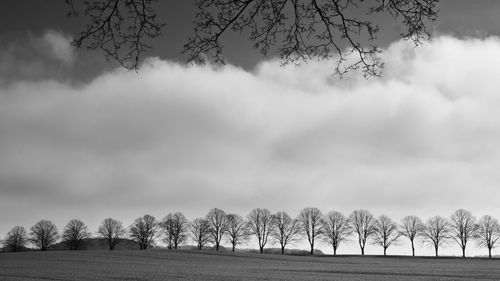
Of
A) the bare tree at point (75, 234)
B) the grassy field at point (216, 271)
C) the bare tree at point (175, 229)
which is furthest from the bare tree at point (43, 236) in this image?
the grassy field at point (216, 271)

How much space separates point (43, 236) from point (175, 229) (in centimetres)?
3813

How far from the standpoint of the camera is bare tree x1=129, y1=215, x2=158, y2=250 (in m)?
110

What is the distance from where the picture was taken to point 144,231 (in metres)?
110

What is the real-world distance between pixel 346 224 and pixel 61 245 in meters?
77.9

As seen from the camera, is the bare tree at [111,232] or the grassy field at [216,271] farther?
the bare tree at [111,232]

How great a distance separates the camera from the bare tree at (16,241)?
4646 inches

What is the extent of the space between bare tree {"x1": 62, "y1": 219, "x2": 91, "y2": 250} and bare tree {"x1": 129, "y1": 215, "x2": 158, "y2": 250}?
15.7 meters

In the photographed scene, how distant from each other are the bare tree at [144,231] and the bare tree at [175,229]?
3.05m

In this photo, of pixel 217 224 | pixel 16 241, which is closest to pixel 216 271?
pixel 217 224

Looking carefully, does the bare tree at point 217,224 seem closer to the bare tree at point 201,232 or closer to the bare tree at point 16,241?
the bare tree at point 201,232

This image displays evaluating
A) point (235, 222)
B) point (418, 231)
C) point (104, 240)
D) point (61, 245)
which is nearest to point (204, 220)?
point (235, 222)

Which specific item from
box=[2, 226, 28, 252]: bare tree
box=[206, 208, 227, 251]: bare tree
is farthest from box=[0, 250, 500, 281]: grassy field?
box=[2, 226, 28, 252]: bare tree

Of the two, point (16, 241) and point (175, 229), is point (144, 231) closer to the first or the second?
point (175, 229)

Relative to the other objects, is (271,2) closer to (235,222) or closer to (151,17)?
(151,17)
